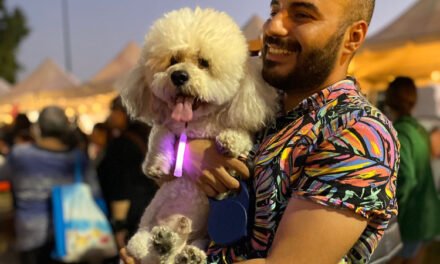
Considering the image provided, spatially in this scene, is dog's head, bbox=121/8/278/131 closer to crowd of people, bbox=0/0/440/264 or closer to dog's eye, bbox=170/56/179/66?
dog's eye, bbox=170/56/179/66

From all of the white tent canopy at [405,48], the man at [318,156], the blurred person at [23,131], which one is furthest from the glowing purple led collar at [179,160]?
the blurred person at [23,131]

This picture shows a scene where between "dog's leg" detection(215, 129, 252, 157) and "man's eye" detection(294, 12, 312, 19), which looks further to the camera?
"dog's leg" detection(215, 129, 252, 157)

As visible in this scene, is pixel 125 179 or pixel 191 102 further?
pixel 125 179

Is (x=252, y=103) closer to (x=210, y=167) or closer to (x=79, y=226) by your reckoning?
(x=210, y=167)

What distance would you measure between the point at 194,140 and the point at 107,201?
2.29m

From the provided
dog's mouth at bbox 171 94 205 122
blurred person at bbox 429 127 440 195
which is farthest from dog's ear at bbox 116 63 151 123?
blurred person at bbox 429 127 440 195

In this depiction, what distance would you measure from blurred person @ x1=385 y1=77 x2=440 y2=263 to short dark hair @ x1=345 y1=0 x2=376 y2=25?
2374 millimetres

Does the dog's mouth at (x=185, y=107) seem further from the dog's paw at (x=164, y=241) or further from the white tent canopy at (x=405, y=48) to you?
the white tent canopy at (x=405, y=48)

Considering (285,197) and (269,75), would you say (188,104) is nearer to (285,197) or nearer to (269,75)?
(269,75)

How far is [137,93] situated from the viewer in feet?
5.54

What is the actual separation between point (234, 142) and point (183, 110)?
0.17 metres

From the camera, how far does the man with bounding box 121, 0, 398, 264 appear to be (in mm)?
1107

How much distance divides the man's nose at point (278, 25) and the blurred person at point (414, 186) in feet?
8.12

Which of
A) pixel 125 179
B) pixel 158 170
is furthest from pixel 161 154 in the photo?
pixel 125 179
